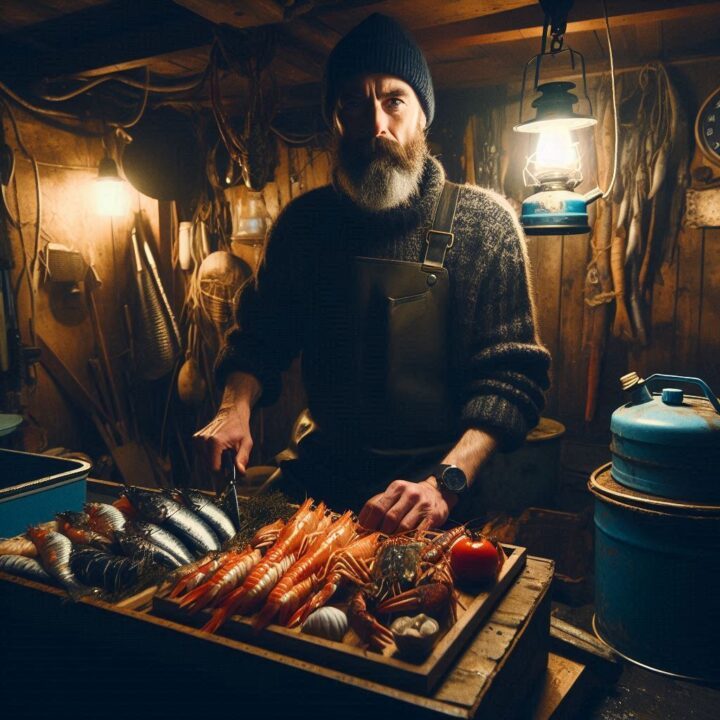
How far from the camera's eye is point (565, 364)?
6.46 meters

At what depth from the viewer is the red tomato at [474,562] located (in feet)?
5.87

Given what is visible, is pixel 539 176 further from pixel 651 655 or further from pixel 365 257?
pixel 651 655

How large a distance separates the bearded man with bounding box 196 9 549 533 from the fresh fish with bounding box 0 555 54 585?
76 cm

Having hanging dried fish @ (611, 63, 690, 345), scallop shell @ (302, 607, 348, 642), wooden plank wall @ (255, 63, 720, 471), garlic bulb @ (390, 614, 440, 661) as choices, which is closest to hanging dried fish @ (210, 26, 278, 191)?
wooden plank wall @ (255, 63, 720, 471)

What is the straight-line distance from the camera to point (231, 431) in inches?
104

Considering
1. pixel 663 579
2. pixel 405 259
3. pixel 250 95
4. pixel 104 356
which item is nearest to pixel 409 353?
pixel 405 259

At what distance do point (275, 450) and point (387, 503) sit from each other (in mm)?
5840

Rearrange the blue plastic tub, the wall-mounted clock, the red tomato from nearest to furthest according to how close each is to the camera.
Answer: the red tomato < the blue plastic tub < the wall-mounted clock

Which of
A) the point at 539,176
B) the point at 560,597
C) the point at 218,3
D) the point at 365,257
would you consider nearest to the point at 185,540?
the point at 365,257

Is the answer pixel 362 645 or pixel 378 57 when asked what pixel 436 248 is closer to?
pixel 378 57

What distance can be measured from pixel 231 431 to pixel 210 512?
47cm

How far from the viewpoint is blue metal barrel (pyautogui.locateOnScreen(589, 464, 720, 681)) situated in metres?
3.91

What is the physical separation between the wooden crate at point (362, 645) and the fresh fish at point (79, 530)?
1.57 feet

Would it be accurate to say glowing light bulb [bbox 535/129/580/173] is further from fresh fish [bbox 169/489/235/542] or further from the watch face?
fresh fish [bbox 169/489/235/542]
